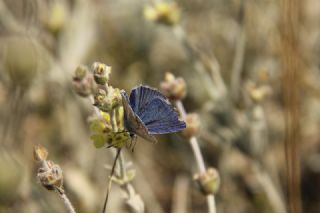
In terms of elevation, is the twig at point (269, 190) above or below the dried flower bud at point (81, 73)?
above

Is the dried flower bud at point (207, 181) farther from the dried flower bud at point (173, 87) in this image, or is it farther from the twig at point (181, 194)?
the twig at point (181, 194)

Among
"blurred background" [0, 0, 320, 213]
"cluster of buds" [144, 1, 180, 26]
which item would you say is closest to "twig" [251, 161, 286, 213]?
"blurred background" [0, 0, 320, 213]

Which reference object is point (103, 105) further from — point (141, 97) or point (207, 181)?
point (207, 181)

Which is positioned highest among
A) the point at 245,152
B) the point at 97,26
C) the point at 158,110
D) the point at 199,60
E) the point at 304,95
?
the point at 97,26

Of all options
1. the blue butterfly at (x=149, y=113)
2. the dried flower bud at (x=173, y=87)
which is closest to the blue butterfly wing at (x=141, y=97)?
the blue butterfly at (x=149, y=113)

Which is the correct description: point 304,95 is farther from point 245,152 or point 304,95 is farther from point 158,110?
point 158,110

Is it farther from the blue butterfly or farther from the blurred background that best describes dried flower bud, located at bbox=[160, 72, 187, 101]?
the blue butterfly

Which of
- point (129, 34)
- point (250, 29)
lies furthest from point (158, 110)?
point (129, 34)

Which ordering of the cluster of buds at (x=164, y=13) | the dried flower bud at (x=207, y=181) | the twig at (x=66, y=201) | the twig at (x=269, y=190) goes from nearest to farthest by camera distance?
the twig at (x=66, y=201), the dried flower bud at (x=207, y=181), the cluster of buds at (x=164, y=13), the twig at (x=269, y=190)
